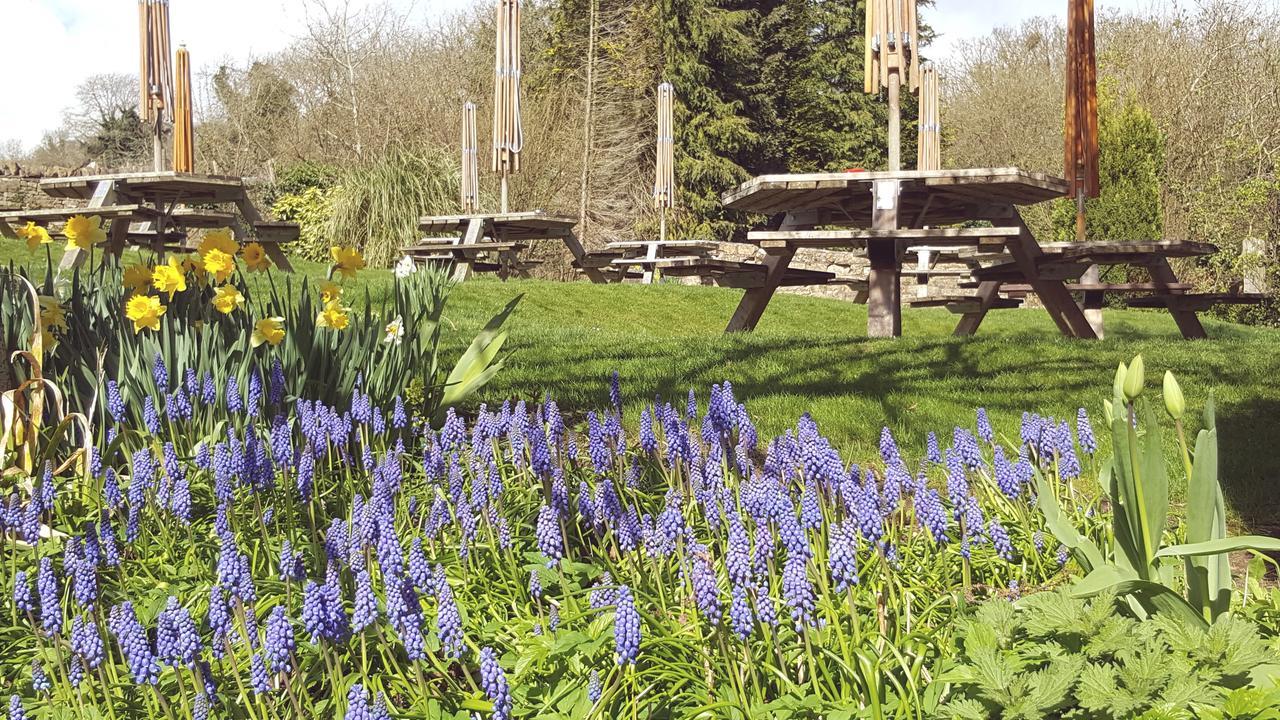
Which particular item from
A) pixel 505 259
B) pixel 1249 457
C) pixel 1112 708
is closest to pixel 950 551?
pixel 1112 708

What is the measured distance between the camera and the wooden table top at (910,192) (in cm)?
558

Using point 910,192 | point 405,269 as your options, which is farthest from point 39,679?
point 910,192

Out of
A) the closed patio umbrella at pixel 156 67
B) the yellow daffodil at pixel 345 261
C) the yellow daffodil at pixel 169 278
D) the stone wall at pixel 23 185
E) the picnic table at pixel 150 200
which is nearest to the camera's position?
the yellow daffodil at pixel 169 278

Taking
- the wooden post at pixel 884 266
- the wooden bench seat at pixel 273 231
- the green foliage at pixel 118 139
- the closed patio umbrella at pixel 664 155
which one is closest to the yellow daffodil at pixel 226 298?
the wooden post at pixel 884 266

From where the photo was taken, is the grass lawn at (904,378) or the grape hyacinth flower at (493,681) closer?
the grape hyacinth flower at (493,681)

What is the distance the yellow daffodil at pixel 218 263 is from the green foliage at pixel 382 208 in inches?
368

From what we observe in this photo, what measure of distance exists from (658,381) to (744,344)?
125 cm

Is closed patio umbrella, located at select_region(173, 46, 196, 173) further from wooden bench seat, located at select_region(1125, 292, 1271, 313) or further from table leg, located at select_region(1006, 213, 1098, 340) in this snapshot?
wooden bench seat, located at select_region(1125, 292, 1271, 313)

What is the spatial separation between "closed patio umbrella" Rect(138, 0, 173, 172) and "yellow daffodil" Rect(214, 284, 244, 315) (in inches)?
253

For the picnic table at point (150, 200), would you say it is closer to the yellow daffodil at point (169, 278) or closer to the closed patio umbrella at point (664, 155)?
the yellow daffodil at point (169, 278)

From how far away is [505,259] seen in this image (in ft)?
35.6

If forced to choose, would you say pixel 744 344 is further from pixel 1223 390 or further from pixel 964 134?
pixel 964 134

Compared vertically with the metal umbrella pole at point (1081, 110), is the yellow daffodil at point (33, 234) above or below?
below

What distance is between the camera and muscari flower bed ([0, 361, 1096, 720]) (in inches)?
→ 59.3
